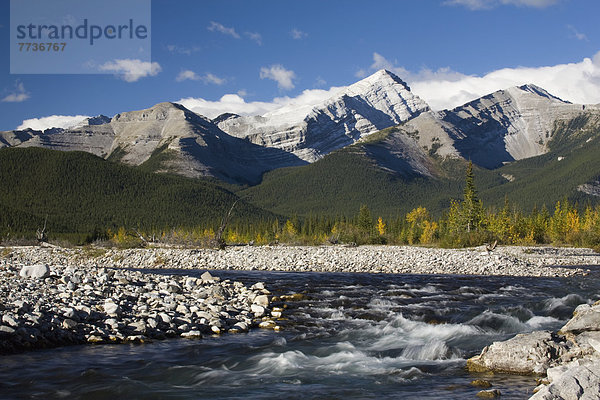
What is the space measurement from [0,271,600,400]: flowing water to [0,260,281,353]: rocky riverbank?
72 cm

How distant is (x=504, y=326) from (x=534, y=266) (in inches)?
1027

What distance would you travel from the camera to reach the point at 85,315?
16844 millimetres

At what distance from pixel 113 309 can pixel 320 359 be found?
7892mm

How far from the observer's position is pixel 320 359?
14828 mm

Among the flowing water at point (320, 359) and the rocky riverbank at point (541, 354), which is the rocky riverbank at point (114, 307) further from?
the rocky riverbank at point (541, 354)

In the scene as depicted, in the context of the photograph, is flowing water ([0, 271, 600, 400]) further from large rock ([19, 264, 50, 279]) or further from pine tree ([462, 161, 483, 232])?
pine tree ([462, 161, 483, 232])

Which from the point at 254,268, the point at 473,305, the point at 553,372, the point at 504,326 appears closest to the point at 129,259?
the point at 254,268

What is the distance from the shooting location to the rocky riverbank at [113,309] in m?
15.2

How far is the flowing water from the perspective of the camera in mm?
11852

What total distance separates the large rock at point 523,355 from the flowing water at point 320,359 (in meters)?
0.47

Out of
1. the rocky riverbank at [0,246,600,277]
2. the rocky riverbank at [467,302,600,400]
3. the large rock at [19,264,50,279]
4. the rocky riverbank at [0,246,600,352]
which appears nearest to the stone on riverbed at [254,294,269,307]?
the rocky riverbank at [0,246,600,352]

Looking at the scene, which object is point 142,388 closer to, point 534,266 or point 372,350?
point 372,350

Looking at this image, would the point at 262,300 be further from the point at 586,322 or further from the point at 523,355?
the point at 586,322

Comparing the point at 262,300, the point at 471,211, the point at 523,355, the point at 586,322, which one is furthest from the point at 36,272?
the point at 471,211
